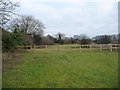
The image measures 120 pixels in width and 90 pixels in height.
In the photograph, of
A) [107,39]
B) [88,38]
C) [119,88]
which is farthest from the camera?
[88,38]

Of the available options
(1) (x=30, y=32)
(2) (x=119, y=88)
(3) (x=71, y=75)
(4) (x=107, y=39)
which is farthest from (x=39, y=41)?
(2) (x=119, y=88)

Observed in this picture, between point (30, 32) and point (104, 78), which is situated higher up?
point (30, 32)

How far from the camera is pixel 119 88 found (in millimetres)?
6441

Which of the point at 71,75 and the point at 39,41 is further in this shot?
the point at 39,41

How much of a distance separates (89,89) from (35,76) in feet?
8.11

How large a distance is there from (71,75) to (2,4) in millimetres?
3634

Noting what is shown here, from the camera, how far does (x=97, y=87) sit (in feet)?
22.1

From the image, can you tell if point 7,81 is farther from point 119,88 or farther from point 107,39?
point 107,39

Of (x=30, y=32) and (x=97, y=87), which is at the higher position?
(x=30, y=32)

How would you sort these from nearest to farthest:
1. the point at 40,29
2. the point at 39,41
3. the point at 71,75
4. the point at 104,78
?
the point at 104,78, the point at 71,75, the point at 39,41, the point at 40,29

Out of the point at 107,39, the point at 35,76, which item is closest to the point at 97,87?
the point at 35,76

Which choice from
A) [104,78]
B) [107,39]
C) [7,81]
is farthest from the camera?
[107,39]

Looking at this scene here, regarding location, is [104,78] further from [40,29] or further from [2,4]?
[40,29]

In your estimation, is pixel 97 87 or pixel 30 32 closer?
pixel 97 87
